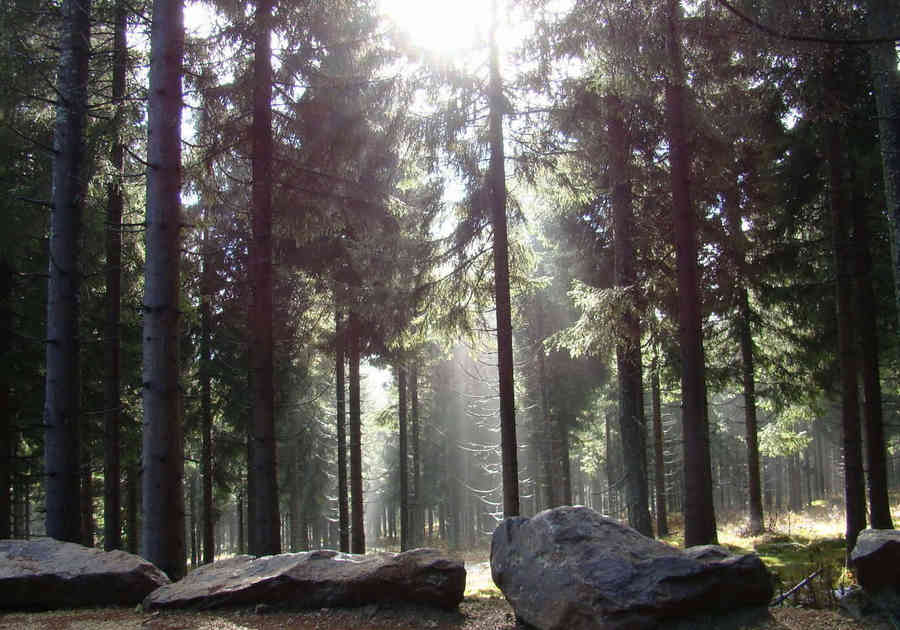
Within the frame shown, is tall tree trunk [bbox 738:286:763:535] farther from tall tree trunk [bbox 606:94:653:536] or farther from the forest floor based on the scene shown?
the forest floor

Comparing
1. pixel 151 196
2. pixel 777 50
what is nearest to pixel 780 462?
pixel 777 50

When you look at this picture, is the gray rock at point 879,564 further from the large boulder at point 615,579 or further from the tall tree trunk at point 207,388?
the tall tree trunk at point 207,388

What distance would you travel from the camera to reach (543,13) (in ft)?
31.0

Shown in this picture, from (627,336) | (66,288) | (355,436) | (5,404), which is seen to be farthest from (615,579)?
(5,404)

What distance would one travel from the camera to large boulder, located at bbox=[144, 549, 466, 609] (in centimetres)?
639

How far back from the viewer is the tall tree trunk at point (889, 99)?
22.7 ft

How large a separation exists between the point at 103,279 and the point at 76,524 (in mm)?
5826

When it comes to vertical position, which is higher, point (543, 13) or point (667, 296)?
point (543, 13)

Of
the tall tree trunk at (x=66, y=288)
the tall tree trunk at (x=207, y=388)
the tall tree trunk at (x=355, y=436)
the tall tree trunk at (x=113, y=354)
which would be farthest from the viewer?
the tall tree trunk at (x=207, y=388)

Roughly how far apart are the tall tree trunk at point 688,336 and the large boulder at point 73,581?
7.31 metres

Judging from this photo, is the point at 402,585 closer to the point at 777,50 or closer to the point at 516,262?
the point at 516,262

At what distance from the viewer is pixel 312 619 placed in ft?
19.9

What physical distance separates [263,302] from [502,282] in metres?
4.11

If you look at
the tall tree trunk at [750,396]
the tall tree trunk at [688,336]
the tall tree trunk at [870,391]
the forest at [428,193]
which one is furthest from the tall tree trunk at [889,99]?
the tall tree trunk at [750,396]
